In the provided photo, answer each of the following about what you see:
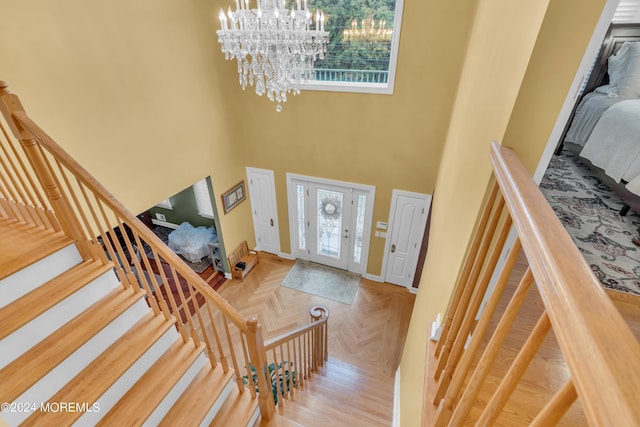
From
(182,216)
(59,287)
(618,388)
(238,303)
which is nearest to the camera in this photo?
(618,388)

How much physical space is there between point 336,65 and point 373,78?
1.86ft

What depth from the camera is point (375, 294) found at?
505 centimetres

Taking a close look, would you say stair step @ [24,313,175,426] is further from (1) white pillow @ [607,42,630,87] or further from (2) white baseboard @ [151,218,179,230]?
(2) white baseboard @ [151,218,179,230]

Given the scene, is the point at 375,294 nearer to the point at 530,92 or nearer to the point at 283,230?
the point at 283,230

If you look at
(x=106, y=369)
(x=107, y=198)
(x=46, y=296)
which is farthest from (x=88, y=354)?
(x=107, y=198)

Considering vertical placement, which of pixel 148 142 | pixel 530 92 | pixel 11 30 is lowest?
pixel 148 142

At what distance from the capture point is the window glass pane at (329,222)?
498cm

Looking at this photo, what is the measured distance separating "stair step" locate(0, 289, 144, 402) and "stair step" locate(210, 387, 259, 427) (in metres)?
1.03

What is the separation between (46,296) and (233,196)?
342 centimetres

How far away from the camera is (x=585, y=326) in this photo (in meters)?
0.40

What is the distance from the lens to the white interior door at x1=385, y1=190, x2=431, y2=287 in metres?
4.41

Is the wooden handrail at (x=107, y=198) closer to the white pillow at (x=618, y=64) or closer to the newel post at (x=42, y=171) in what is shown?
the newel post at (x=42, y=171)

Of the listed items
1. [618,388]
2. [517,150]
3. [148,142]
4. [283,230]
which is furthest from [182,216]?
[618,388]

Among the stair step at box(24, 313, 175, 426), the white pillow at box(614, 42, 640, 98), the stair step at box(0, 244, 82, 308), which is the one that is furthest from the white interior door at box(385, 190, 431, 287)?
the stair step at box(0, 244, 82, 308)
